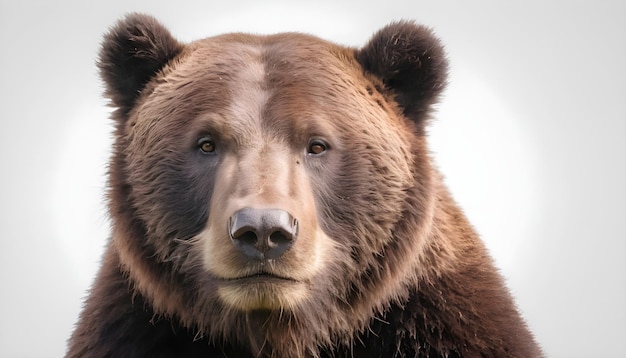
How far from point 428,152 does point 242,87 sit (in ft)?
4.74

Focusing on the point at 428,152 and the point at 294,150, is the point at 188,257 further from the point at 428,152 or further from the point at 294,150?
the point at 428,152

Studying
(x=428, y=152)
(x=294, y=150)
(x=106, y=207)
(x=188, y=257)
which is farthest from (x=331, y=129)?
(x=106, y=207)

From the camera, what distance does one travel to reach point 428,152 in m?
7.03

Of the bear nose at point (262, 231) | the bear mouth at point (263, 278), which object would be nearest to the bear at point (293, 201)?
the bear mouth at point (263, 278)

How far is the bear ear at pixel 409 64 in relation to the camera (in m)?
6.99

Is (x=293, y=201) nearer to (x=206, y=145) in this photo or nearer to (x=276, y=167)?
(x=276, y=167)

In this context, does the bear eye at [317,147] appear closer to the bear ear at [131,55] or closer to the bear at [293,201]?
the bear at [293,201]

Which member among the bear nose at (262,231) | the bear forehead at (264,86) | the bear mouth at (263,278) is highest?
the bear forehead at (264,86)

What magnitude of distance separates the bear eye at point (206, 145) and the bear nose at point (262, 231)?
36.0 inches

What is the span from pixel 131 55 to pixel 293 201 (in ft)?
6.48

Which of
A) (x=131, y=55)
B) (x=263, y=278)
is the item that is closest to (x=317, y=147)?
(x=263, y=278)

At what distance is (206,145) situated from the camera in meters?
6.52

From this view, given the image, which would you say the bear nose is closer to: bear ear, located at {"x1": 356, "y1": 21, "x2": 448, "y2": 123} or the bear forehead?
the bear forehead

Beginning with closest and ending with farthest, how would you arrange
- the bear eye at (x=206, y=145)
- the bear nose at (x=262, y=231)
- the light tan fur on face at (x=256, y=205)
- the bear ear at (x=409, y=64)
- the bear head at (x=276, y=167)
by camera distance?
the bear nose at (x=262, y=231) → the light tan fur on face at (x=256, y=205) → the bear head at (x=276, y=167) → the bear eye at (x=206, y=145) → the bear ear at (x=409, y=64)
